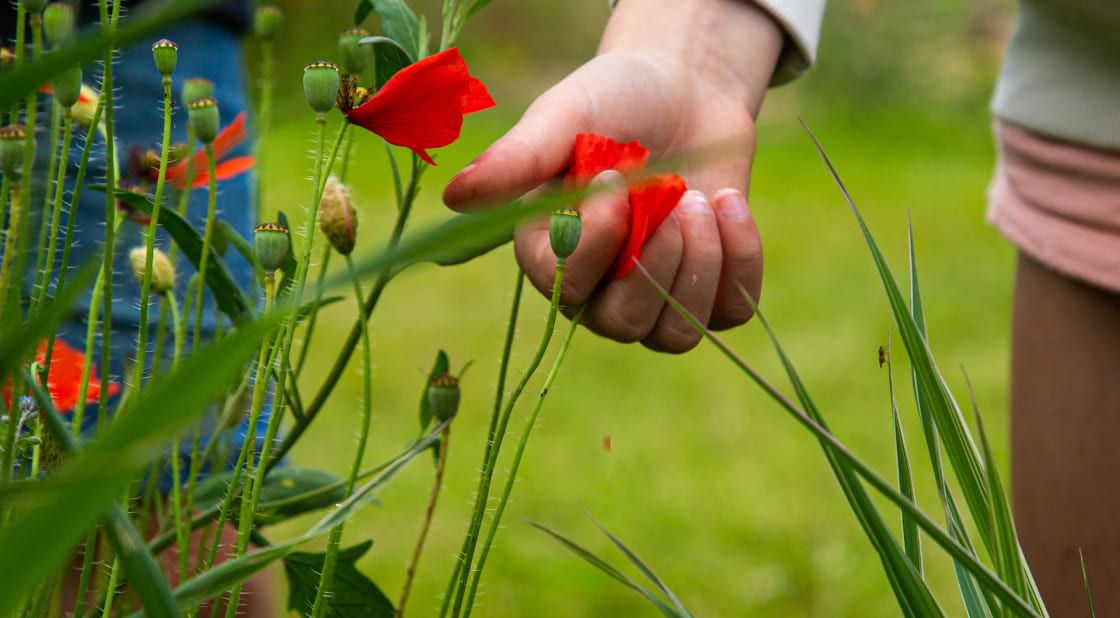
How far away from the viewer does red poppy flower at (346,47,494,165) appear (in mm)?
390

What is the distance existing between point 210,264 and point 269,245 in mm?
58

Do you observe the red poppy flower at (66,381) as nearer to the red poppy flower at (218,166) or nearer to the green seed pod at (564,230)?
the red poppy flower at (218,166)

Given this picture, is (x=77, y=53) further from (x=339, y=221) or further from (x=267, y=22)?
(x=267, y=22)

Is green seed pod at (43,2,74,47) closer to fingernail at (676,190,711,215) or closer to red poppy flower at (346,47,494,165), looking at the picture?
red poppy flower at (346,47,494,165)

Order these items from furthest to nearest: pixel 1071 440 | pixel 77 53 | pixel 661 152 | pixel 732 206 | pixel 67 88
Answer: pixel 1071 440 < pixel 661 152 < pixel 732 206 < pixel 67 88 < pixel 77 53

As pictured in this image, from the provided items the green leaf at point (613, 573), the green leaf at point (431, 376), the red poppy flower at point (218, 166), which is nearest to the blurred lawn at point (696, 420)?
the red poppy flower at point (218, 166)

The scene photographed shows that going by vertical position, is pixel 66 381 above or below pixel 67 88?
below

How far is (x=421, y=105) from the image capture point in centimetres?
39

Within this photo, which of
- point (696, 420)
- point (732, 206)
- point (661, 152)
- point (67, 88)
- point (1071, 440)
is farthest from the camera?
point (696, 420)

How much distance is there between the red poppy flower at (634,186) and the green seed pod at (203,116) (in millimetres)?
136

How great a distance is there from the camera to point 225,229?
18.3 inches

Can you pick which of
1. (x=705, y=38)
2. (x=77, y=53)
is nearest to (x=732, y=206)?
(x=705, y=38)

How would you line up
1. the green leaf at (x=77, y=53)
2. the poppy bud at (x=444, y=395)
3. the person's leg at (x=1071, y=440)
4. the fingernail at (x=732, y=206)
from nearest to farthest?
1. the green leaf at (x=77, y=53)
2. the poppy bud at (x=444, y=395)
3. the fingernail at (x=732, y=206)
4. the person's leg at (x=1071, y=440)

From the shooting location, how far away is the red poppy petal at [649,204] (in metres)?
0.47
